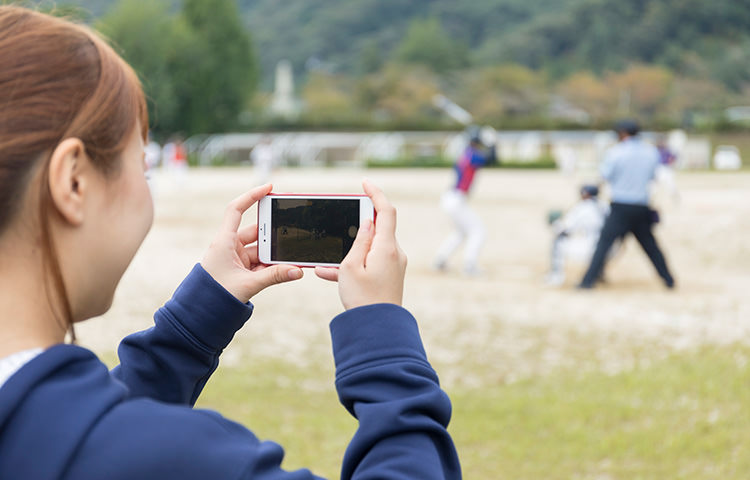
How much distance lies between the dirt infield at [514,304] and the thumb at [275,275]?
11.4 inches

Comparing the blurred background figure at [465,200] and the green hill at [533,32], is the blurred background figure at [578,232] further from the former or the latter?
the green hill at [533,32]

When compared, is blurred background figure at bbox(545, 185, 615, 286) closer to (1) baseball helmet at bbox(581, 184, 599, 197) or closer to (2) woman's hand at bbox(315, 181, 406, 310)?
(1) baseball helmet at bbox(581, 184, 599, 197)

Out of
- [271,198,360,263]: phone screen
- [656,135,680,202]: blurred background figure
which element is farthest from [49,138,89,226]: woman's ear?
[656,135,680,202]: blurred background figure

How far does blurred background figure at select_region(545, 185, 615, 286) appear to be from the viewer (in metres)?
10.1

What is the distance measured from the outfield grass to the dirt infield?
17.7 inches

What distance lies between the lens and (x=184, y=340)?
1.44m

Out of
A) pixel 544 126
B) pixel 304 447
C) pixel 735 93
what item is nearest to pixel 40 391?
pixel 304 447

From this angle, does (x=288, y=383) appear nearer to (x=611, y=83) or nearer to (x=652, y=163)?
(x=652, y=163)

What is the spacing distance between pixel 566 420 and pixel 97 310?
4.10 metres

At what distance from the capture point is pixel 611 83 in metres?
72.2

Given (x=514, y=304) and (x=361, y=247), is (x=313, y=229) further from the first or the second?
(x=514, y=304)

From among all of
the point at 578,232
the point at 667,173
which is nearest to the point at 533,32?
the point at 667,173

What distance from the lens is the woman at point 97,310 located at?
3.00ft

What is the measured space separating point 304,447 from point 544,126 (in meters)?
54.9
